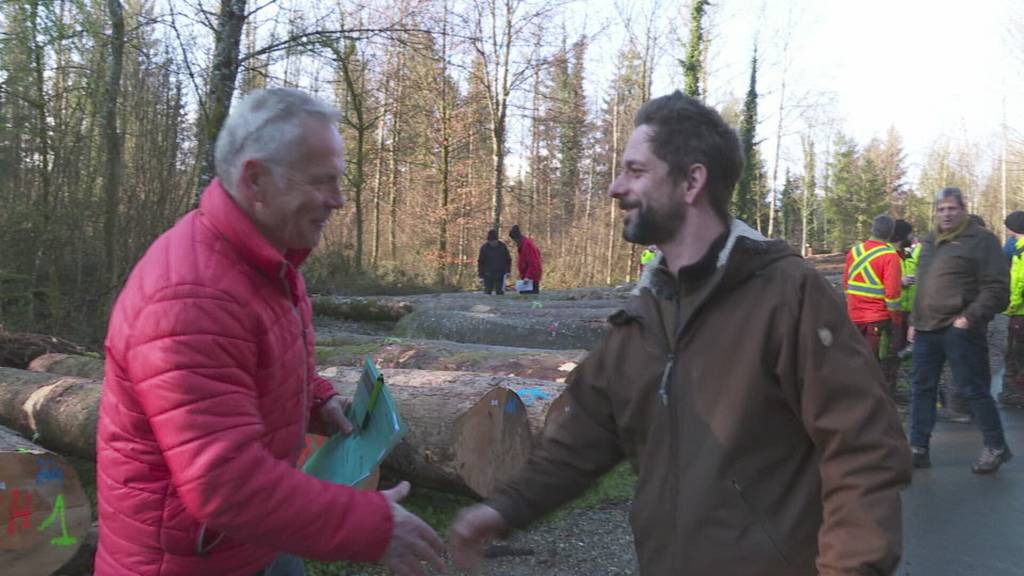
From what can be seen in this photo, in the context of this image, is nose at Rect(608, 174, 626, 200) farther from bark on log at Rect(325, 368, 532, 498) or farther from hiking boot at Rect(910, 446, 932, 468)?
hiking boot at Rect(910, 446, 932, 468)

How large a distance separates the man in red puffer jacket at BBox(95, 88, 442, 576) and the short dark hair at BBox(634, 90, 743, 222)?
867 mm

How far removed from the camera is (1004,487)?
589cm

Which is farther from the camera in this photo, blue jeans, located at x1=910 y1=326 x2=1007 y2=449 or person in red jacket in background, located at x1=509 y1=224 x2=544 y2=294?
person in red jacket in background, located at x1=509 y1=224 x2=544 y2=294

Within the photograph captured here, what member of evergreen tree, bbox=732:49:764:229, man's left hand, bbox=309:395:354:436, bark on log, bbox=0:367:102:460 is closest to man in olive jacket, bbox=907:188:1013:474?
man's left hand, bbox=309:395:354:436

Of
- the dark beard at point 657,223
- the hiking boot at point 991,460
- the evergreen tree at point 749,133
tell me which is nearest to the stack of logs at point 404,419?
the dark beard at point 657,223

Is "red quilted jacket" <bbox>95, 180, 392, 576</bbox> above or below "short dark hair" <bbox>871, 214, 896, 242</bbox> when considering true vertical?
below

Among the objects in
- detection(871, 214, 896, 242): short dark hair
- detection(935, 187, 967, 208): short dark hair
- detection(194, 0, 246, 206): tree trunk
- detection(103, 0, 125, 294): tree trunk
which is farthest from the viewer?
detection(103, 0, 125, 294): tree trunk

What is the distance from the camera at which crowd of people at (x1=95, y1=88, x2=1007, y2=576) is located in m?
1.68

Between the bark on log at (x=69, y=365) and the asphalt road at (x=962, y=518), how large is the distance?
653cm

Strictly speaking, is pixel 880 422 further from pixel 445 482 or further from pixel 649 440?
pixel 445 482

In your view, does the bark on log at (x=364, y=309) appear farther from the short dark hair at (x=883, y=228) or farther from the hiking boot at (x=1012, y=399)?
the hiking boot at (x=1012, y=399)

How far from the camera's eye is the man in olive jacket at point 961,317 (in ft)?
20.0

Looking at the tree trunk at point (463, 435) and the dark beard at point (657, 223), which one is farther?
the tree trunk at point (463, 435)

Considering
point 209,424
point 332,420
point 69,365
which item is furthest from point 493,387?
point 69,365
